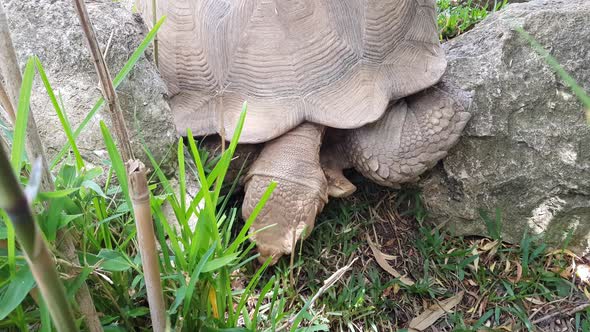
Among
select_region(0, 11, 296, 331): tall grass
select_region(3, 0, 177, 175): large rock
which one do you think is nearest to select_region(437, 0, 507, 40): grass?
select_region(3, 0, 177, 175): large rock

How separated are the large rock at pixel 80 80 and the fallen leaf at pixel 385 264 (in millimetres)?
710

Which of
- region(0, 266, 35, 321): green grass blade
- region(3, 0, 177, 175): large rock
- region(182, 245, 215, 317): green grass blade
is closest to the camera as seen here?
region(0, 266, 35, 321): green grass blade

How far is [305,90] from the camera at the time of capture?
4.62ft

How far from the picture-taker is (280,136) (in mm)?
1455

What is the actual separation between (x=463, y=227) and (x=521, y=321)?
35 centimetres

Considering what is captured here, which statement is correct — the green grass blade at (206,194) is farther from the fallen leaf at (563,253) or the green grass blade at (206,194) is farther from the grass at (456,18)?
the grass at (456,18)

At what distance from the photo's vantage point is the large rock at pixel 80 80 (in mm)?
1130

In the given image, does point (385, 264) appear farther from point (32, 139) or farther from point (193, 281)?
point (32, 139)

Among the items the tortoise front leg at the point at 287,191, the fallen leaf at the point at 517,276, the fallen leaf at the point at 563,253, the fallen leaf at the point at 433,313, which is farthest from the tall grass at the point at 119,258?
the fallen leaf at the point at 563,253

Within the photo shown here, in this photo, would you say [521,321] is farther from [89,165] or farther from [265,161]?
[89,165]

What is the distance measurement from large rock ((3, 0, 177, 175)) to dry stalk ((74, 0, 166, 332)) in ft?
1.52

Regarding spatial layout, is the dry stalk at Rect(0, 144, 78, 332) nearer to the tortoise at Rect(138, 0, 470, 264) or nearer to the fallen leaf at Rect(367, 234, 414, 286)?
the tortoise at Rect(138, 0, 470, 264)

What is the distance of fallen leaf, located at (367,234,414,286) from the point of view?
4.82 ft

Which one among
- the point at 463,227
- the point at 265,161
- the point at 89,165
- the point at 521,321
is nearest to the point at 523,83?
the point at 463,227
